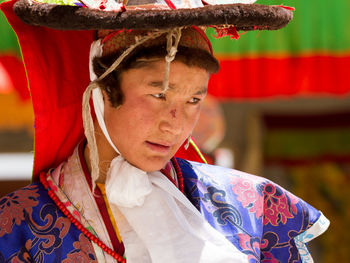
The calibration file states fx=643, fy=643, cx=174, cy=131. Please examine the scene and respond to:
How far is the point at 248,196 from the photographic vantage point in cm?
193

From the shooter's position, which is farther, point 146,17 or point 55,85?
point 55,85

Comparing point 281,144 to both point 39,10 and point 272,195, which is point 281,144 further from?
point 39,10

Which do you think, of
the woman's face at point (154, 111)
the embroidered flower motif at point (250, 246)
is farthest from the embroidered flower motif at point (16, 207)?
the embroidered flower motif at point (250, 246)

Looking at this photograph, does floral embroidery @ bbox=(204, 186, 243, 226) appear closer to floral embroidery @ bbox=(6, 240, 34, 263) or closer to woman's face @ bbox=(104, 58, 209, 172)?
woman's face @ bbox=(104, 58, 209, 172)

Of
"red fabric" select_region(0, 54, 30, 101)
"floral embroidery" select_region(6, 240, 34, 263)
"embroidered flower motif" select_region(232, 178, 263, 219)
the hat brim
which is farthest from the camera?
"red fabric" select_region(0, 54, 30, 101)

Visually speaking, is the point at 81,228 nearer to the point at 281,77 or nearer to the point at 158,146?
the point at 158,146

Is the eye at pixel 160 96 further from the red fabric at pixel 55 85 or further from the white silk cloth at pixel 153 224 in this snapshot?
the red fabric at pixel 55 85

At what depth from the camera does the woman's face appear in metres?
1.65

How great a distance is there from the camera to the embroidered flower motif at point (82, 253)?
65.1 inches

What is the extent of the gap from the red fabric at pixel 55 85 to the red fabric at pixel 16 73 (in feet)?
5.54

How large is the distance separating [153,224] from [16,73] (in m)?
2.10

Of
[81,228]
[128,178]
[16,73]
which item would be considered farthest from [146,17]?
[16,73]

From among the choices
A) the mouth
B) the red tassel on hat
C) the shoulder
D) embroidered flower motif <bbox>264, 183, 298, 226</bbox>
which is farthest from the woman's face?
embroidered flower motif <bbox>264, 183, 298, 226</bbox>

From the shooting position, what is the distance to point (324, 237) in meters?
4.90
